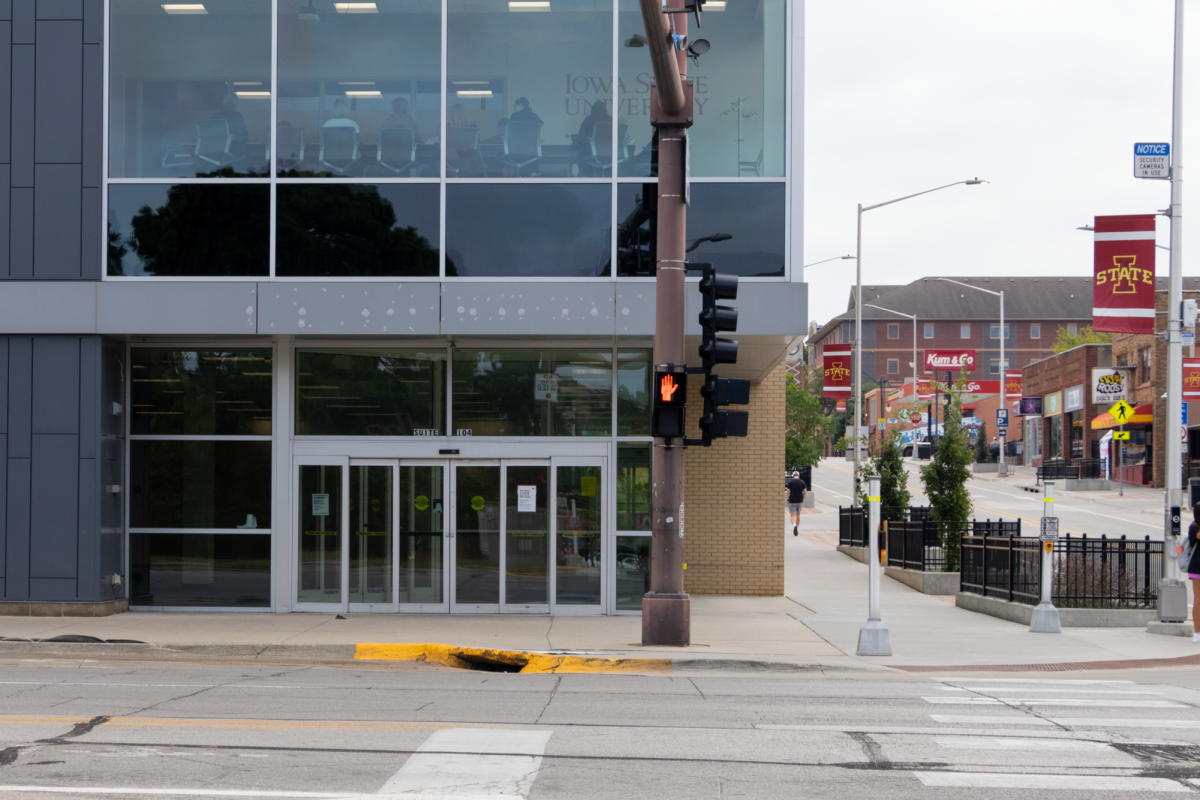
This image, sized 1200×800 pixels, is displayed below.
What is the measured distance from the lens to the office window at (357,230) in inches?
608

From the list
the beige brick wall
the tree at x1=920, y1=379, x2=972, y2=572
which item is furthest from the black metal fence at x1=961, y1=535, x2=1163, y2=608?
the tree at x1=920, y1=379, x2=972, y2=572

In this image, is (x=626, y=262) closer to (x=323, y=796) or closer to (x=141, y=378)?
(x=141, y=378)

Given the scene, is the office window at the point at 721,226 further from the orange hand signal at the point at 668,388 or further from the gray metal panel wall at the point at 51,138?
the gray metal panel wall at the point at 51,138

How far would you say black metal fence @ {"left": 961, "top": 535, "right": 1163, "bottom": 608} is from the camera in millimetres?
16656

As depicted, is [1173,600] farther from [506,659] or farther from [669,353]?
[506,659]

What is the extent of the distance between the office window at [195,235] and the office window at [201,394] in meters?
1.45

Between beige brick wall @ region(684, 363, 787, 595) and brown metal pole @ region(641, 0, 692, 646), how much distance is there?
6.25 metres

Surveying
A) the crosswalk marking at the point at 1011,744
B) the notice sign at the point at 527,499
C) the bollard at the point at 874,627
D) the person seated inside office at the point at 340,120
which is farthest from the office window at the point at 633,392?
the crosswalk marking at the point at 1011,744

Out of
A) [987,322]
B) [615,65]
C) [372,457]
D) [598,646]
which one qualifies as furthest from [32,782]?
[987,322]

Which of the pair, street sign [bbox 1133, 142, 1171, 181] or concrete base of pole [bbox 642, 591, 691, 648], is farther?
street sign [bbox 1133, 142, 1171, 181]

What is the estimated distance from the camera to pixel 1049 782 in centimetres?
670

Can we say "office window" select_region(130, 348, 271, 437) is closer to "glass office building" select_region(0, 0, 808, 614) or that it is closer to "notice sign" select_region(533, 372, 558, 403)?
"glass office building" select_region(0, 0, 808, 614)

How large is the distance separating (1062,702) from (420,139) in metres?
10.9

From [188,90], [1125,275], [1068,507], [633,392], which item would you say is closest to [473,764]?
[633,392]
